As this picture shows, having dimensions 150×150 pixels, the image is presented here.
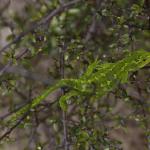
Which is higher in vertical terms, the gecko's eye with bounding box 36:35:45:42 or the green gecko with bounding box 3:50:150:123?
the gecko's eye with bounding box 36:35:45:42

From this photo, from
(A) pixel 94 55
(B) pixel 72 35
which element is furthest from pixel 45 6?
(A) pixel 94 55

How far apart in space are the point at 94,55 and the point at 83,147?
1.72 feet

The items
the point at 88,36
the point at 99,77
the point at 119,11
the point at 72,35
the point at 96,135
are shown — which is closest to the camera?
the point at 99,77

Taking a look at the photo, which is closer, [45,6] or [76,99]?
[76,99]

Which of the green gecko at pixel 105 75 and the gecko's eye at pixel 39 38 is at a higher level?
the gecko's eye at pixel 39 38

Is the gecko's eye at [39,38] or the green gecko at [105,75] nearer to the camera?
the green gecko at [105,75]

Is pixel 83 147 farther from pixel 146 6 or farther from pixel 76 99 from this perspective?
pixel 146 6

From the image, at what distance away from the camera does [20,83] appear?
257 centimetres

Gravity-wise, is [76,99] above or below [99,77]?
below

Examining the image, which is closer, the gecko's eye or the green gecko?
the green gecko

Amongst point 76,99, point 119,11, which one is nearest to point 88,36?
point 119,11

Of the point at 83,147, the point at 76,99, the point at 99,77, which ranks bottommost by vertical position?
the point at 83,147

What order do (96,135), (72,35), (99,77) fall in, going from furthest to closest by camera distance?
(72,35) → (96,135) → (99,77)

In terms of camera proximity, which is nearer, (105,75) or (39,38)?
(105,75)
